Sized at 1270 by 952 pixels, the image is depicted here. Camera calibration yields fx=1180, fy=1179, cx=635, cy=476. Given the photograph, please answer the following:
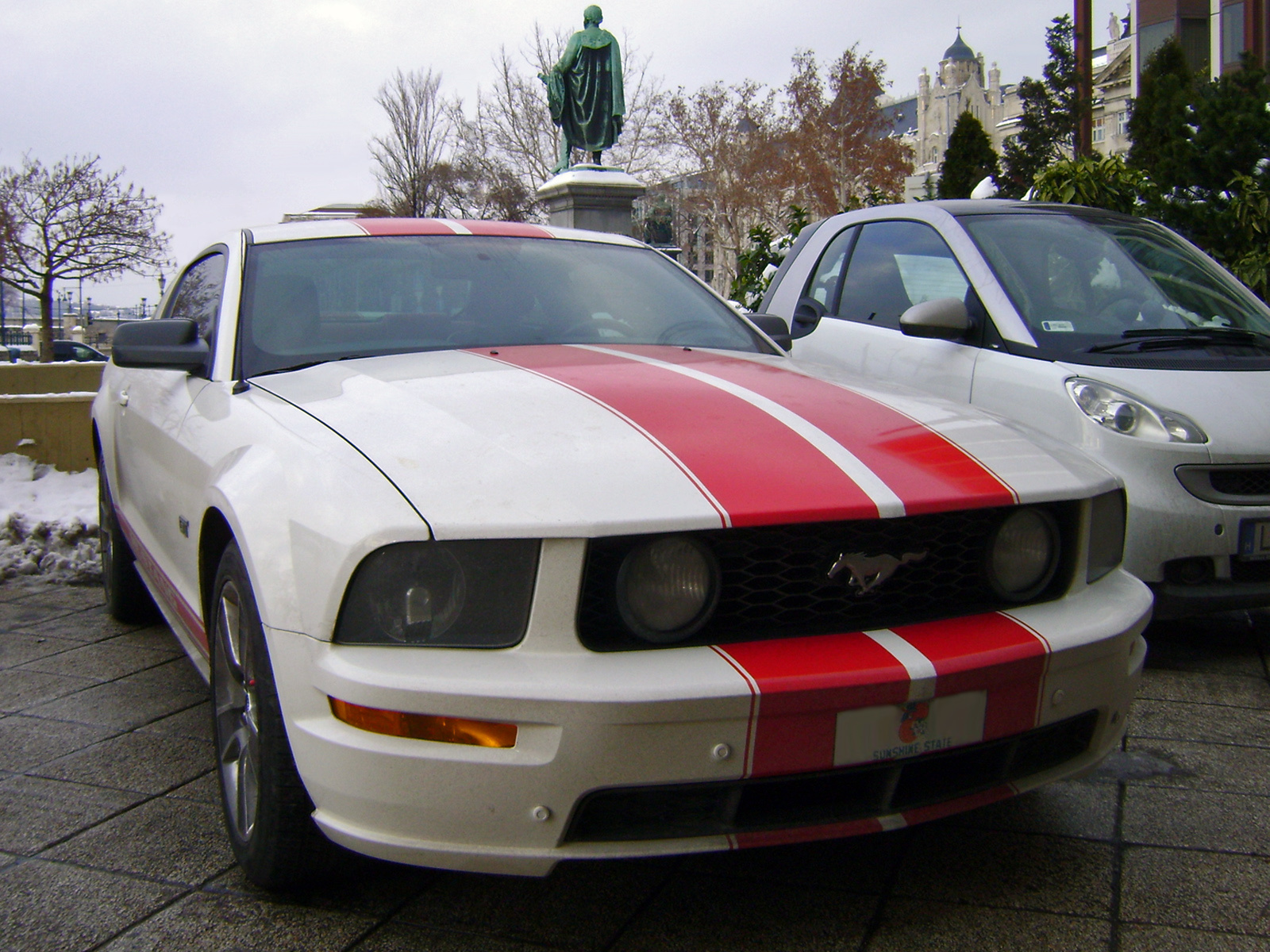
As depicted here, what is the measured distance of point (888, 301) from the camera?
17.1 ft

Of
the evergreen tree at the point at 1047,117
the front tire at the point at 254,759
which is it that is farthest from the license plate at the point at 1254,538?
the evergreen tree at the point at 1047,117

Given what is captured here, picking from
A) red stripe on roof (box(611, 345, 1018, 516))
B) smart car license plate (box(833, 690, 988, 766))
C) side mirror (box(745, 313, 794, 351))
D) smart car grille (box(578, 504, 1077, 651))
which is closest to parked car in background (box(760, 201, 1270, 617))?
side mirror (box(745, 313, 794, 351))

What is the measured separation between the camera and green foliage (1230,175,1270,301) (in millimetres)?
8195

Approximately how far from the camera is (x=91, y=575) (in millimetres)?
5418

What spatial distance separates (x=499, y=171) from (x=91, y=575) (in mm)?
33209

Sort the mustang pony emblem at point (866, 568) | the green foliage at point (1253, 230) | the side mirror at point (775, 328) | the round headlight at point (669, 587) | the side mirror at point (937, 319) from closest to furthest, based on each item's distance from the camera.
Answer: the round headlight at point (669, 587) < the mustang pony emblem at point (866, 568) < the side mirror at point (775, 328) < the side mirror at point (937, 319) < the green foliage at point (1253, 230)

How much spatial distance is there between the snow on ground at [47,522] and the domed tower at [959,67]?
103485 mm

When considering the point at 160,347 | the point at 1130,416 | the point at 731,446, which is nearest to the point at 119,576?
the point at 160,347

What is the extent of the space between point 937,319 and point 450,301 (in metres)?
2.08

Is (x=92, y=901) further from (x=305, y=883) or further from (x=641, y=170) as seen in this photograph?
(x=641, y=170)

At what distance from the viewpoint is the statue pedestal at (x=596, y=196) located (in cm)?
1596

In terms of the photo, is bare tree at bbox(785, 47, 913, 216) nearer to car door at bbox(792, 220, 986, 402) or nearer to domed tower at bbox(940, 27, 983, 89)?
car door at bbox(792, 220, 986, 402)

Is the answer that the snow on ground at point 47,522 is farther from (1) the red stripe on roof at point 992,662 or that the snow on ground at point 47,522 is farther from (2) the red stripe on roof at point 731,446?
(1) the red stripe on roof at point 992,662

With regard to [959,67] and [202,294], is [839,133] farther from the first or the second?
[959,67]
